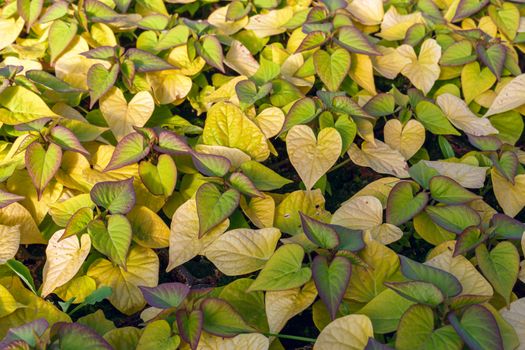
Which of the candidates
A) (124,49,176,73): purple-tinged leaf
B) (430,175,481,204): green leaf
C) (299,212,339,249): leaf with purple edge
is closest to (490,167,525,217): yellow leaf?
(430,175,481,204): green leaf

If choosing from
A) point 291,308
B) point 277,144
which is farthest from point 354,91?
point 291,308

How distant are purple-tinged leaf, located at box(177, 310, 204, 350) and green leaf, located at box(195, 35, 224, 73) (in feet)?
2.61

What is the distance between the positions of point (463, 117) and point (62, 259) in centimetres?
105

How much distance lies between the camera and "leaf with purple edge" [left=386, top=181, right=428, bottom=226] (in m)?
1.30

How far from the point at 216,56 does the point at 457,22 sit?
2.74ft

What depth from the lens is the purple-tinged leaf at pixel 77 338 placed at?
1.00m

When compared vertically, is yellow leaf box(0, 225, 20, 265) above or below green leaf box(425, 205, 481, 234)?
below

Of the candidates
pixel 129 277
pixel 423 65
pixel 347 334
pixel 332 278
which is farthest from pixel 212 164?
pixel 423 65

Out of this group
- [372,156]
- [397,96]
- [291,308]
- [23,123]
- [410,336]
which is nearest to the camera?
[410,336]

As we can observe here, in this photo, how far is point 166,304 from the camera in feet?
3.52

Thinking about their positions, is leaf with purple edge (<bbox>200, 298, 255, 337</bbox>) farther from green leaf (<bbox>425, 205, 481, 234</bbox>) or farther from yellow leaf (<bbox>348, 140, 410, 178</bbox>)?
yellow leaf (<bbox>348, 140, 410, 178</bbox>)

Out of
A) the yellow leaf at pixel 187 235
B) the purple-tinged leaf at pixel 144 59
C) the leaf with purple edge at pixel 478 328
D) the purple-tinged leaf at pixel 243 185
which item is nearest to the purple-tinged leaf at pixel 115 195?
the yellow leaf at pixel 187 235

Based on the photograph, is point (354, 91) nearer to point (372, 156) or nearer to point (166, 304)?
point (372, 156)

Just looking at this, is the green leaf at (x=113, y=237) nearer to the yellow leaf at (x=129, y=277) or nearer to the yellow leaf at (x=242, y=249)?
the yellow leaf at (x=129, y=277)
